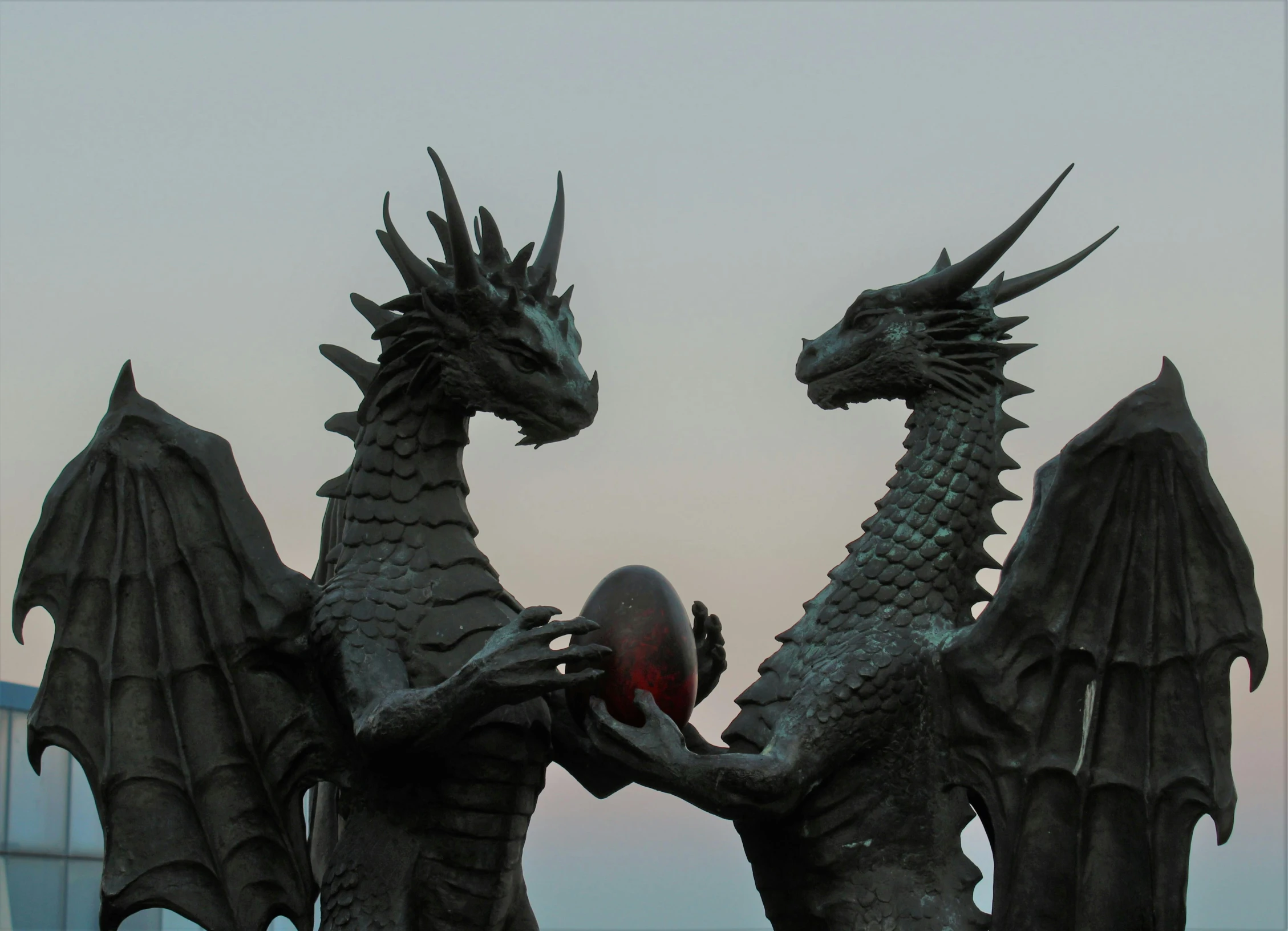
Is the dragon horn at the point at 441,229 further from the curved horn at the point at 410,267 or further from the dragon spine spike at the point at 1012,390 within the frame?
the dragon spine spike at the point at 1012,390

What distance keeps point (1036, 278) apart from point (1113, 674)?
159cm

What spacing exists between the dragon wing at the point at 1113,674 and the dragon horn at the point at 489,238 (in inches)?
80.7

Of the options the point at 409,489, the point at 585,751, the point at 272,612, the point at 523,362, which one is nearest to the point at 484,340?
the point at 523,362

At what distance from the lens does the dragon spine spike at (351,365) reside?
6.36m

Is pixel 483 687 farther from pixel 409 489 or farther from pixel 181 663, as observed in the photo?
pixel 181 663

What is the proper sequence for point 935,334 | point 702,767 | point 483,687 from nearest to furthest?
point 483,687
point 702,767
point 935,334

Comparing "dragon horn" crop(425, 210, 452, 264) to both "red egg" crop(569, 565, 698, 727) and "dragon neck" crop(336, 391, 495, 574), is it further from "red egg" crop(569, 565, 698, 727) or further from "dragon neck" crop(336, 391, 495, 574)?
"red egg" crop(569, 565, 698, 727)

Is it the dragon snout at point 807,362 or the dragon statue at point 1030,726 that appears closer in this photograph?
the dragon statue at point 1030,726

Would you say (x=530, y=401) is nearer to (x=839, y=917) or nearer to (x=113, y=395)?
(x=113, y=395)

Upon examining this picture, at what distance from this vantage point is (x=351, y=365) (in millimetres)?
6398

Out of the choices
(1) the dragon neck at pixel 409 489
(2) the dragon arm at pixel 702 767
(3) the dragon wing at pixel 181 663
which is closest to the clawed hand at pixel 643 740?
(2) the dragon arm at pixel 702 767

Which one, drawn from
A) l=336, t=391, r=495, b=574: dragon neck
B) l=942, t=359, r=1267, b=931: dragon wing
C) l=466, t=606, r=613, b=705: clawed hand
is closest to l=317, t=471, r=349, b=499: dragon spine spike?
l=336, t=391, r=495, b=574: dragon neck

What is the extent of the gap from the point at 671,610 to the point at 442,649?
777mm

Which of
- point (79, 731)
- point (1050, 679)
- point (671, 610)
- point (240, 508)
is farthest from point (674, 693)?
point (79, 731)
